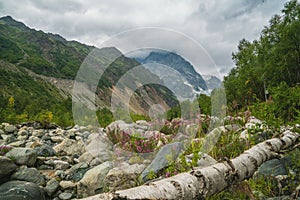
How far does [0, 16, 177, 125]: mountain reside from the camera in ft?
23.2

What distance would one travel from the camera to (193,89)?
657 cm

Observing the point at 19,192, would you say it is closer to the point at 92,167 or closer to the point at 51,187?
the point at 51,187

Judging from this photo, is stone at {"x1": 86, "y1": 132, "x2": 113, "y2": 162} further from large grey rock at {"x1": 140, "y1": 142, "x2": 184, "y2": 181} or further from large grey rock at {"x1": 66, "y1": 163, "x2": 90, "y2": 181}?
large grey rock at {"x1": 140, "y1": 142, "x2": 184, "y2": 181}

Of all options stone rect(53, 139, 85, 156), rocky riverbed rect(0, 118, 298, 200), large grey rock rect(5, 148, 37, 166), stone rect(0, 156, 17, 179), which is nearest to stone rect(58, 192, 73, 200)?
rocky riverbed rect(0, 118, 298, 200)

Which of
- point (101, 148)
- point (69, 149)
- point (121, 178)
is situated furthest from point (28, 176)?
point (69, 149)

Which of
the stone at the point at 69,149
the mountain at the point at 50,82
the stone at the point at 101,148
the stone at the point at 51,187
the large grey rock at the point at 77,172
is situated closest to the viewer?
the stone at the point at 51,187

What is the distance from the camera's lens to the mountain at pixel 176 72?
20.3 ft

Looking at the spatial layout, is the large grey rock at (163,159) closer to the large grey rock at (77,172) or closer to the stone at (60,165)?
the large grey rock at (77,172)

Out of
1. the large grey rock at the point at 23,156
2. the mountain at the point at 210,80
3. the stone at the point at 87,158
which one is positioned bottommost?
the stone at the point at 87,158

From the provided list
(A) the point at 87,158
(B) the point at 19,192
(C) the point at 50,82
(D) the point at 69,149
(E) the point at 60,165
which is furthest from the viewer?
(C) the point at 50,82

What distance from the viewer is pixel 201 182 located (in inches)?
88.6

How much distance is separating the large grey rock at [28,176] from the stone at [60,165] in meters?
1.07

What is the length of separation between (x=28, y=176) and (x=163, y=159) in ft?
8.46

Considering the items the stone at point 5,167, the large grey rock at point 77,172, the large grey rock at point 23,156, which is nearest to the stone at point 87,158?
the large grey rock at point 77,172
